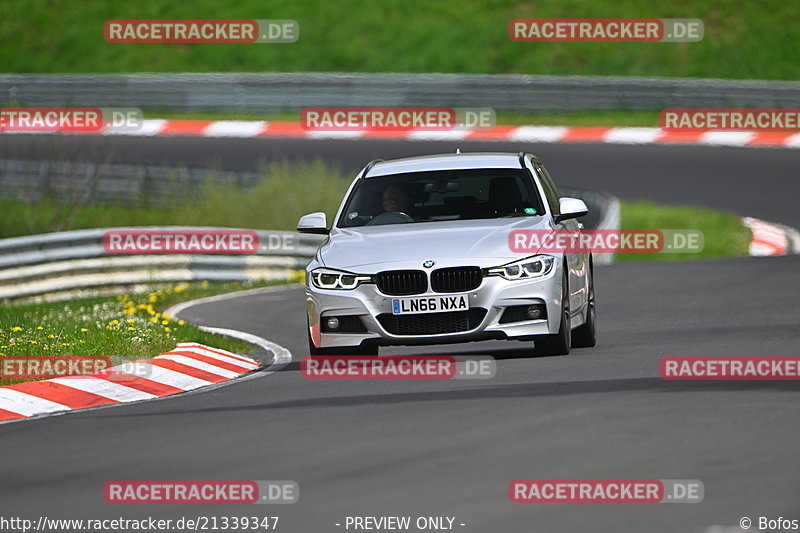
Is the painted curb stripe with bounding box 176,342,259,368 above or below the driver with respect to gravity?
below

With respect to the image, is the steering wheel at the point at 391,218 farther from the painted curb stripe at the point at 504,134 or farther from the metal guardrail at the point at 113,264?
the painted curb stripe at the point at 504,134

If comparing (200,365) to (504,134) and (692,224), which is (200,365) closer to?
(692,224)

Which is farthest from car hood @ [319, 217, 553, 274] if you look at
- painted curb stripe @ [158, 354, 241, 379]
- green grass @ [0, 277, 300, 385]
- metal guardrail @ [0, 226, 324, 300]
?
metal guardrail @ [0, 226, 324, 300]

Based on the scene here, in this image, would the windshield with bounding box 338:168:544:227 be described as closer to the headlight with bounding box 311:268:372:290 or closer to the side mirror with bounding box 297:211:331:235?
the side mirror with bounding box 297:211:331:235

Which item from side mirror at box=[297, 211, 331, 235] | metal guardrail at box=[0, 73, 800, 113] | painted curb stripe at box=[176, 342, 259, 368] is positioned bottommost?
painted curb stripe at box=[176, 342, 259, 368]

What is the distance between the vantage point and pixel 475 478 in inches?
305

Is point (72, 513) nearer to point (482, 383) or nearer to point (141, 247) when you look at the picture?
point (482, 383)

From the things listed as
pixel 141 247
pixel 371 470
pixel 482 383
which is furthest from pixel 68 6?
pixel 371 470

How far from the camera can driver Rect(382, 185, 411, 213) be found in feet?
44.1

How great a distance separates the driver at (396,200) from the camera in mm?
13430

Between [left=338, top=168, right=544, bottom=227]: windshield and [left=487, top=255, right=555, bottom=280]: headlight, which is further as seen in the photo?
[left=338, top=168, right=544, bottom=227]: windshield

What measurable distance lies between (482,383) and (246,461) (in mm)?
2957

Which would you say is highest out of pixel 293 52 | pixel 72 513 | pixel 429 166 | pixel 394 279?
pixel 293 52

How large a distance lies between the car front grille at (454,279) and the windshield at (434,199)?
3.60 feet
